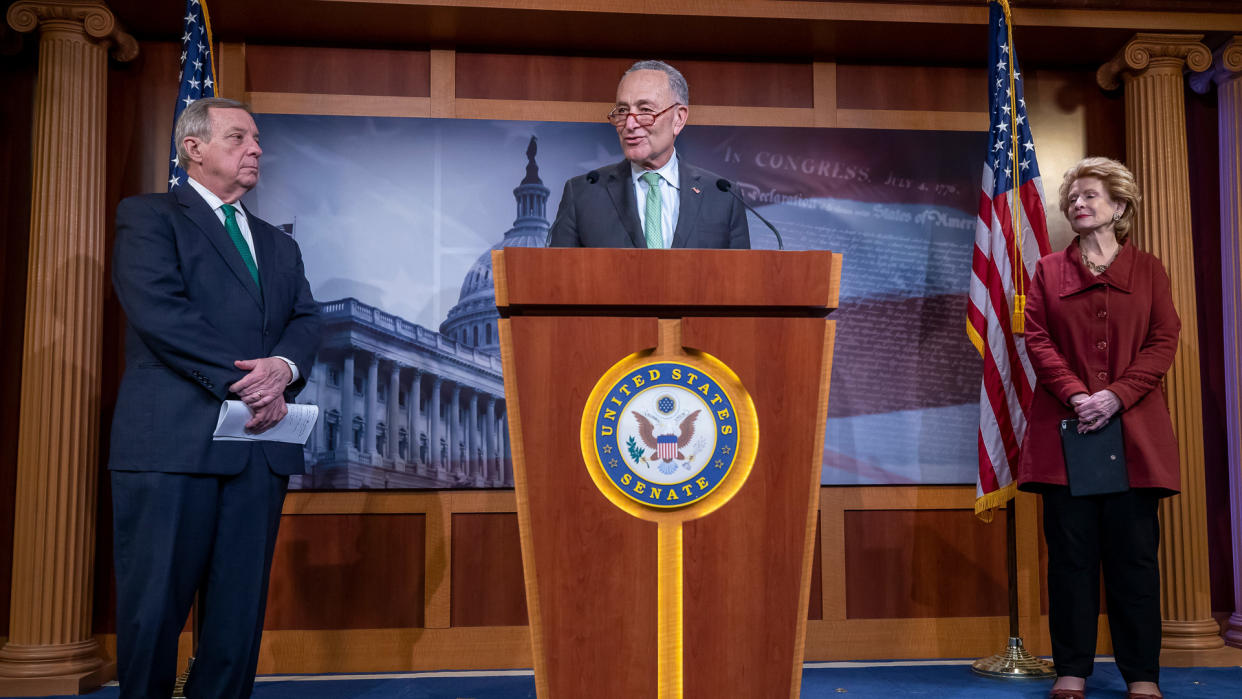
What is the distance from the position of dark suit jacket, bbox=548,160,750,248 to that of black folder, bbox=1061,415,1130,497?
56.0 inches

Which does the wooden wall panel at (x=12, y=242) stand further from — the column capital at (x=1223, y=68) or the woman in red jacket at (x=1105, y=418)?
the column capital at (x=1223, y=68)

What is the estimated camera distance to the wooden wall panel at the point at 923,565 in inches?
160

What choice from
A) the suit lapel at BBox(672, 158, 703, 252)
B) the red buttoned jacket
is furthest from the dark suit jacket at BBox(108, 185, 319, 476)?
the red buttoned jacket

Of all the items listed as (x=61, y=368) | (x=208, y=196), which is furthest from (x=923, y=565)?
(x=61, y=368)

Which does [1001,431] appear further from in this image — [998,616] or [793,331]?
[793,331]

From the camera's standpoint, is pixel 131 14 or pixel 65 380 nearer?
pixel 65 380

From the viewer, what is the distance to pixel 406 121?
4074 millimetres

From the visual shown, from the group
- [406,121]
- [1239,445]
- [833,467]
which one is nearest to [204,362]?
[406,121]

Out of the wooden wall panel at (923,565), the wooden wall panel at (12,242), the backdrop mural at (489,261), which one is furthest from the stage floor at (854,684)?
the wooden wall panel at (12,242)

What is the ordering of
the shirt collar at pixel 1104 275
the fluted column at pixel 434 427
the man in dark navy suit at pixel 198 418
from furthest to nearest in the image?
the fluted column at pixel 434 427, the shirt collar at pixel 1104 275, the man in dark navy suit at pixel 198 418

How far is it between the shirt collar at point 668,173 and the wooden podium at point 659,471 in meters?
0.55

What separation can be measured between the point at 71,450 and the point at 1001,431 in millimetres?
3329

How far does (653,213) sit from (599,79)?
2.07m

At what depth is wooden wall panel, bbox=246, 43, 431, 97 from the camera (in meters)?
4.09
